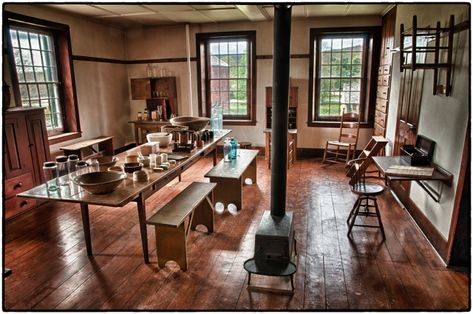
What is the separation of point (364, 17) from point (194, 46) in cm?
305

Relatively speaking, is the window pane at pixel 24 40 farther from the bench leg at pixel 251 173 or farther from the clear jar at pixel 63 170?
the bench leg at pixel 251 173

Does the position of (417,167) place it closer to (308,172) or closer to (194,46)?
(308,172)

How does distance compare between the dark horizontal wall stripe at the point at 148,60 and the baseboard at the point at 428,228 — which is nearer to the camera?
the baseboard at the point at 428,228

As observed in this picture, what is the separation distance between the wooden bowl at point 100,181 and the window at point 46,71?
→ 98.7 inches

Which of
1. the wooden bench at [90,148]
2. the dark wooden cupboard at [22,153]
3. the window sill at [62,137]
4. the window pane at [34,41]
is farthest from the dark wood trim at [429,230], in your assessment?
the window pane at [34,41]

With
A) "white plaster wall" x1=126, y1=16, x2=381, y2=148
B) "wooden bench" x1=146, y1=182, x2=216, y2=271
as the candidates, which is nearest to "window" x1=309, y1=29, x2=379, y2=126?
"white plaster wall" x1=126, y1=16, x2=381, y2=148

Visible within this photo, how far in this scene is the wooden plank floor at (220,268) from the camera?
2.34 meters

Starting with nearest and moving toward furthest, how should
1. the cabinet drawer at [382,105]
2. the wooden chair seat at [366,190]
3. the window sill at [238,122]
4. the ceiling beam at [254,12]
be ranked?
the wooden chair seat at [366,190], the ceiling beam at [254,12], the cabinet drawer at [382,105], the window sill at [238,122]

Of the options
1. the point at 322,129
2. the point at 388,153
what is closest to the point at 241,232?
the point at 388,153

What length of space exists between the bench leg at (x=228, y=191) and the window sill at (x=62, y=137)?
2.72 m

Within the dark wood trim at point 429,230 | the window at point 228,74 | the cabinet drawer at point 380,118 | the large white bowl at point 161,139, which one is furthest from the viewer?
the window at point 228,74

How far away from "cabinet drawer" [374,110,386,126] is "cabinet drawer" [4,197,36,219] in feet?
16.3

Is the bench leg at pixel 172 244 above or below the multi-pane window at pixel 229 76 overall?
below

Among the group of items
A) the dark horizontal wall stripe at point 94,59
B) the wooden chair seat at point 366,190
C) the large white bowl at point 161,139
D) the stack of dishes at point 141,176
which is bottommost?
the wooden chair seat at point 366,190
